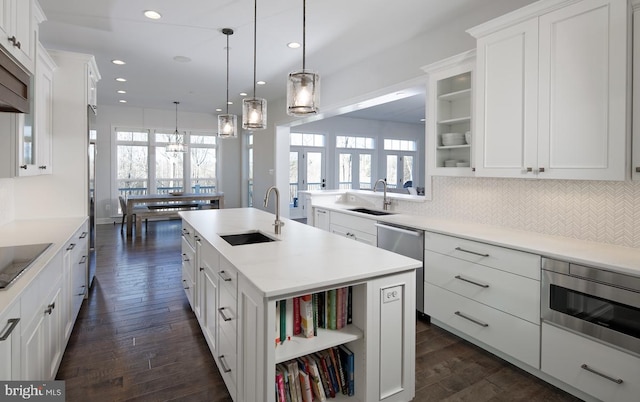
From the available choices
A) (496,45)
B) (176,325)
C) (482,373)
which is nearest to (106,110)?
(176,325)

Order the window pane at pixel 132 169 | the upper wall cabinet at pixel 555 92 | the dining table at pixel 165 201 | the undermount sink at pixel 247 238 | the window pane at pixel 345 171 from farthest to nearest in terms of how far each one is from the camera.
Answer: the window pane at pixel 345 171, the window pane at pixel 132 169, the dining table at pixel 165 201, the undermount sink at pixel 247 238, the upper wall cabinet at pixel 555 92

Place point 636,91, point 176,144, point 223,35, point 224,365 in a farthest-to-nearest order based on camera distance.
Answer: point 176,144 → point 223,35 → point 224,365 → point 636,91

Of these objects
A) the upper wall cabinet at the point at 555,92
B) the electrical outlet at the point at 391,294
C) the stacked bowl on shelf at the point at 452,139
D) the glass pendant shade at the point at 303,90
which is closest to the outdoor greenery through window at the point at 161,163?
the stacked bowl on shelf at the point at 452,139

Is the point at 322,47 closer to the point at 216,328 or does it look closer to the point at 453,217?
the point at 453,217

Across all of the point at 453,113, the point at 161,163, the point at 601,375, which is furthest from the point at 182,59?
the point at 601,375

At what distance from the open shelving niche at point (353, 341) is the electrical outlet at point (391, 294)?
107 millimetres

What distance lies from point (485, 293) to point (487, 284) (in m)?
0.07

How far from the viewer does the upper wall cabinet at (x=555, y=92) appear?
197 cm

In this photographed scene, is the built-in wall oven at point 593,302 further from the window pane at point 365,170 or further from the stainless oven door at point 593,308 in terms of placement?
the window pane at point 365,170

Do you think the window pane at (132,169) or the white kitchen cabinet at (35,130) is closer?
the white kitchen cabinet at (35,130)

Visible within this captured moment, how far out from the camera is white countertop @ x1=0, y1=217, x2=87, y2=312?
1420 millimetres

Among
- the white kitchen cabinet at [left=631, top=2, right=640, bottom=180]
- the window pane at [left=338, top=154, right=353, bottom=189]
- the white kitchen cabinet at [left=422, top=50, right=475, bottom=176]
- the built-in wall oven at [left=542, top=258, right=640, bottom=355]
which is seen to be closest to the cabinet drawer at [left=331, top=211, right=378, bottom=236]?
the white kitchen cabinet at [left=422, top=50, right=475, bottom=176]

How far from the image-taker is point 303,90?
2.14 m

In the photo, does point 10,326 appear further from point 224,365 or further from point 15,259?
point 224,365
